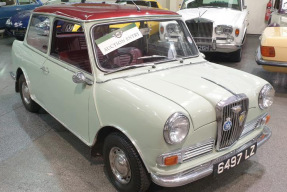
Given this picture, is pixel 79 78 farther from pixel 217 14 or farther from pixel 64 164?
pixel 217 14

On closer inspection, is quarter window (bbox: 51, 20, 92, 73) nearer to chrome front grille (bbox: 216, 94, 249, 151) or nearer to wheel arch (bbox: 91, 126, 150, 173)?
wheel arch (bbox: 91, 126, 150, 173)

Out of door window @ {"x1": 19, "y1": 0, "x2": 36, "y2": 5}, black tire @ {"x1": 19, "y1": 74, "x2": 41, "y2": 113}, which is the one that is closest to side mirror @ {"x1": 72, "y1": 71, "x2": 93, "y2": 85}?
black tire @ {"x1": 19, "y1": 74, "x2": 41, "y2": 113}

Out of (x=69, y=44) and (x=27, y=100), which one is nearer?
(x=69, y=44)

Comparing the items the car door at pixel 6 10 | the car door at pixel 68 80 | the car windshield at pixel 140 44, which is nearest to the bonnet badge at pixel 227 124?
the car windshield at pixel 140 44

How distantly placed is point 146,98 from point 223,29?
14.8 ft

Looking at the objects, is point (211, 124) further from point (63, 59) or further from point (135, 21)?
point (63, 59)

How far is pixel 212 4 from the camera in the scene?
704 centimetres

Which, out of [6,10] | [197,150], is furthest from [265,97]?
[6,10]

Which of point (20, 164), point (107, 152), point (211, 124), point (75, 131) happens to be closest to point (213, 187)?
point (211, 124)

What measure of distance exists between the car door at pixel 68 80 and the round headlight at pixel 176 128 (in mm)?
868

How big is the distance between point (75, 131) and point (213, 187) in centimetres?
141

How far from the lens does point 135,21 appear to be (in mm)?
2814

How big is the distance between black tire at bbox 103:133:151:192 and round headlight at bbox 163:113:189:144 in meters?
0.36

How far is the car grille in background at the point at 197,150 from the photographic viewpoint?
82.7 inches
